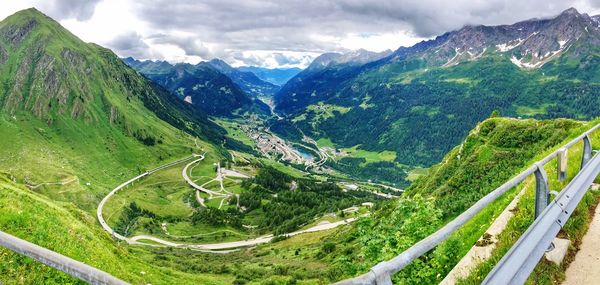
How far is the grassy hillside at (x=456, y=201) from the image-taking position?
15.3 m

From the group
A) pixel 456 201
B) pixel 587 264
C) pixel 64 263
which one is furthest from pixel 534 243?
pixel 456 201

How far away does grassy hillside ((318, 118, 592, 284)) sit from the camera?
50.1ft

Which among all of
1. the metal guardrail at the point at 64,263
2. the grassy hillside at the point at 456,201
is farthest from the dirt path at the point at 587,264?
the metal guardrail at the point at 64,263

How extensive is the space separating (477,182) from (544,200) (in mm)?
54593

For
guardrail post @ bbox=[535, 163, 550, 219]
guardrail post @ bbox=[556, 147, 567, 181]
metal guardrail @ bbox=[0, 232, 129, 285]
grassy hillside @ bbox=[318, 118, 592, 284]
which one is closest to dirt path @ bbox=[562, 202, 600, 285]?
guardrail post @ bbox=[535, 163, 550, 219]

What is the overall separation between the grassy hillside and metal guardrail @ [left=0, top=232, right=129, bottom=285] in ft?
33.0

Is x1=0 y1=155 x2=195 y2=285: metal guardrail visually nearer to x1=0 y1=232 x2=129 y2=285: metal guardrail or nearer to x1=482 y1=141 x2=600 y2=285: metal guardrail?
x1=0 y1=232 x2=129 y2=285: metal guardrail

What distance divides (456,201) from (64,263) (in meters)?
50.2

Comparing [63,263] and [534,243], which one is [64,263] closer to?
[63,263]

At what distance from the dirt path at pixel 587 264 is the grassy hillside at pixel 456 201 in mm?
3870

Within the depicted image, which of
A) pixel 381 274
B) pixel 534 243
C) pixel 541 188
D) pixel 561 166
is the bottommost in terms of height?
pixel 561 166

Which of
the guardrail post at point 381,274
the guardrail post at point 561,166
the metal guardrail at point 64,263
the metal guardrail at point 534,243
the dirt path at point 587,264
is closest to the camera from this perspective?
the guardrail post at point 381,274

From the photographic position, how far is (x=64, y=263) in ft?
20.7

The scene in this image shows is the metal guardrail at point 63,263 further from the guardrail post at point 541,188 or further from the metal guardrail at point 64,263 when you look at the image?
the guardrail post at point 541,188
